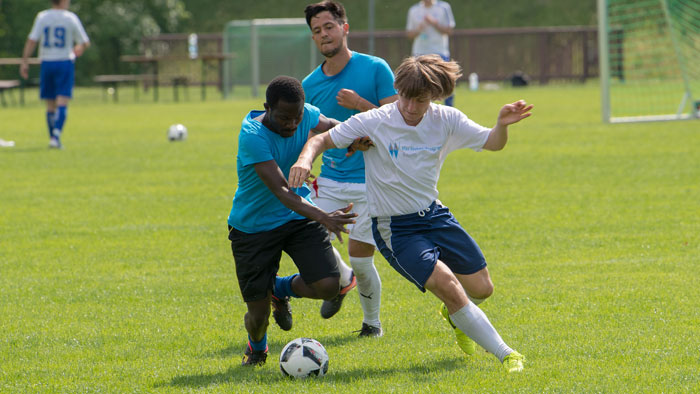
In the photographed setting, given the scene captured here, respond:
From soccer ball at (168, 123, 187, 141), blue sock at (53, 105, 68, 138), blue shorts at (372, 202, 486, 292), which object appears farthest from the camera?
soccer ball at (168, 123, 187, 141)

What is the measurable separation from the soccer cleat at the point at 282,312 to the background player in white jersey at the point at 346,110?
0.90 feet

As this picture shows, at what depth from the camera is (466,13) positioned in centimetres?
4206

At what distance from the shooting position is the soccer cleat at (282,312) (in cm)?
539

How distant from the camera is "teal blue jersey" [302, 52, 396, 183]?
5758mm

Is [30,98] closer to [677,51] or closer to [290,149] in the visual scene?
[677,51]

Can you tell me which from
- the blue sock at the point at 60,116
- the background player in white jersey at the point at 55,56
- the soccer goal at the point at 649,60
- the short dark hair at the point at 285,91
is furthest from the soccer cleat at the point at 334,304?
the soccer goal at the point at 649,60

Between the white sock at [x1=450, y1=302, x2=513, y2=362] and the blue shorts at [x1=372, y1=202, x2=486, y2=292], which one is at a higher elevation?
the blue shorts at [x1=372, y1=202, x2=486, y2=292]

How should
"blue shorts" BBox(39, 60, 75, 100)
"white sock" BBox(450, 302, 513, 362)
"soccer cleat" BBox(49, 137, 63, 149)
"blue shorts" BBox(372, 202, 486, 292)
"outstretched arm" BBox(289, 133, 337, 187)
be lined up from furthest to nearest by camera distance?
"blue shorts" BBox(39, 60, 75, 100)
"soccer cleat" BBox(49, 137, 63, 149)
"blue shorts" BBox(372, 202, 486, 292)
"white sock" BBox(450, 302, 513, 362)
"outstretched arm" BBox(289, 133, 337, 187)

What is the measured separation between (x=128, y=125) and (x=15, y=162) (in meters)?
6.71

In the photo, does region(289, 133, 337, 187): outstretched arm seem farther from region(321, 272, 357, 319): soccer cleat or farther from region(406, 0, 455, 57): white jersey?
region(406, 0, 455, 57): white jersey

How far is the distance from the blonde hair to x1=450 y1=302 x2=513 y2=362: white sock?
1.03 metres

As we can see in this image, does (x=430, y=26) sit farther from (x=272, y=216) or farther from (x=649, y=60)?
(x=272, y=216)

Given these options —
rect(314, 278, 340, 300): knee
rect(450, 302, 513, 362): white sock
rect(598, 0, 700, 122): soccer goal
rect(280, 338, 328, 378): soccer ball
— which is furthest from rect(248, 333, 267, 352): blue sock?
rect(598, 0, 700, 122): soccer goal

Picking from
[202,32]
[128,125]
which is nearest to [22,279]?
[128,125]
